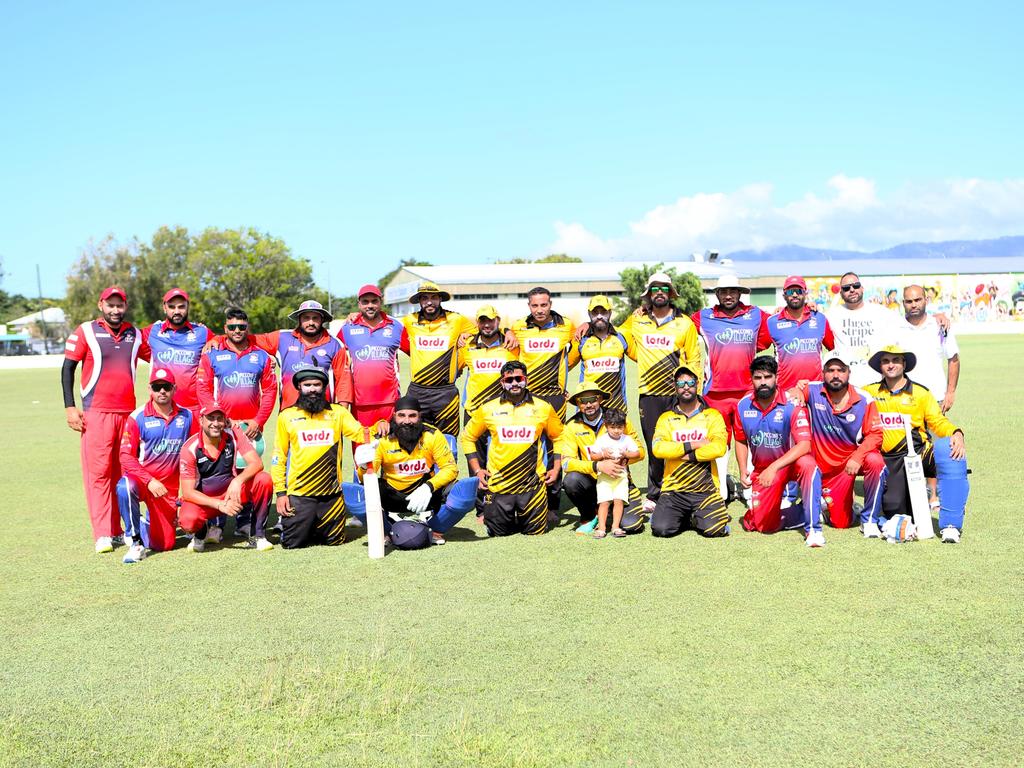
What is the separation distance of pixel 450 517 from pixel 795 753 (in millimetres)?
3868

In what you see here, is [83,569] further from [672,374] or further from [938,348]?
[938,348]

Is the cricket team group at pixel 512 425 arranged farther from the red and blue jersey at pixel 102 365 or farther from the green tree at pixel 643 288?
the green tree at pixel 643 288

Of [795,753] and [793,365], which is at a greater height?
[793,365]

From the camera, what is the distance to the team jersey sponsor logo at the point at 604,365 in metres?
7.88

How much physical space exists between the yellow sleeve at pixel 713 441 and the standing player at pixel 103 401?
4597 millimetres

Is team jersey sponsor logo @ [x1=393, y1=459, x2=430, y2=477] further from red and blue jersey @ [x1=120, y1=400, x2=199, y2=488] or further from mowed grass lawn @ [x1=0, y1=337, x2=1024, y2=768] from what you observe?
red and blue jersey @ [x1=120, y1=400, x2=199, y2=488]

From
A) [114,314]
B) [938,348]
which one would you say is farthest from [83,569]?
[938,348]

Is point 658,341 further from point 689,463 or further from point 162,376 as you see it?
point 162,376

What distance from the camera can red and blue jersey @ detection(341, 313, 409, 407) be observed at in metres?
7.98

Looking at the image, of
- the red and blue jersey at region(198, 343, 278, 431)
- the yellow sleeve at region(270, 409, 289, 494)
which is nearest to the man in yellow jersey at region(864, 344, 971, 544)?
the yellow sleeve at region(270, 409, 289, 494)

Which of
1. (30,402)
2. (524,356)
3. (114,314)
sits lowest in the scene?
(30,402)

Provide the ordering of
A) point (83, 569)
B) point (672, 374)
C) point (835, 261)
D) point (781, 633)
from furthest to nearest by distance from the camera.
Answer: point (835, 261)
point (672, 374)
point (83, 569)
point (781, 633)

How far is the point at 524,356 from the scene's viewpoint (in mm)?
8023

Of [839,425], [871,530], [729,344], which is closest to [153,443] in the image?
[729,344]
